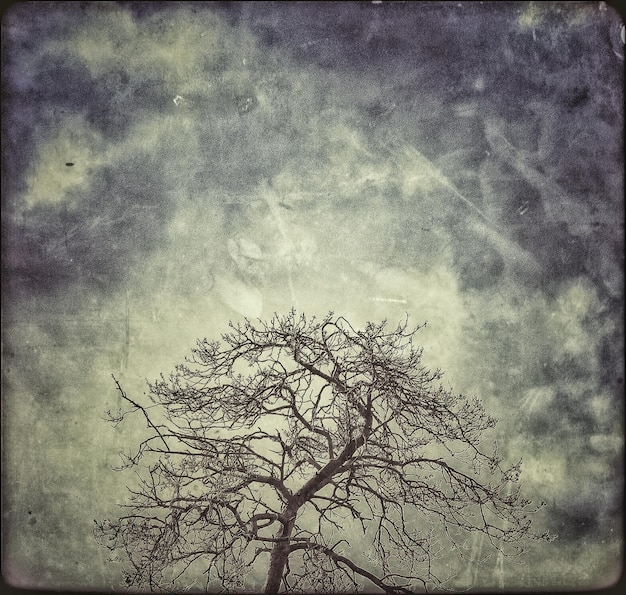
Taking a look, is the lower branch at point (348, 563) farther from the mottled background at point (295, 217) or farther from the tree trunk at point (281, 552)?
the mottled background at point (295, 217)

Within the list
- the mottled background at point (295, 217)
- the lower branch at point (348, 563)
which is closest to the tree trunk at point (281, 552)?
the lower branch at point (348, 563)

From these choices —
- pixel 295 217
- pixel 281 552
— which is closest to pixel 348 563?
pixel 281 552

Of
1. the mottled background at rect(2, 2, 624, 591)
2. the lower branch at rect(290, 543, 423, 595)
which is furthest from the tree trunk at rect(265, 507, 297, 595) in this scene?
the mottled background at rect(2, 2, 624, 591)

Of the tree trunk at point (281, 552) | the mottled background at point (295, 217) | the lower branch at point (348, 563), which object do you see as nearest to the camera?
the lower branch at point (348, 563)

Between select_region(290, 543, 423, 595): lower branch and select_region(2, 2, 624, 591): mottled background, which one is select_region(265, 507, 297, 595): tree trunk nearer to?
select_region(290, 543, 423, 595): lower branch

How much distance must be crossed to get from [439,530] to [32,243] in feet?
11.8

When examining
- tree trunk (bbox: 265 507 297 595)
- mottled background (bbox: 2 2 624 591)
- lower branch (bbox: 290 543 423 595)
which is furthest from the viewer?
mottled background (bbox: 2 2 624 591)

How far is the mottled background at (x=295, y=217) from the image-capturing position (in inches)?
183

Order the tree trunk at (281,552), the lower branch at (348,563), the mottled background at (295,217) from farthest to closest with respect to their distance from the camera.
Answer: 1. the mottled background at (295,217)
2. the tree trunk at (281,552)
3. the lower branch at (348,563)

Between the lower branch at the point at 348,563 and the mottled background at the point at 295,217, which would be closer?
the lower branch at the point at 348,563

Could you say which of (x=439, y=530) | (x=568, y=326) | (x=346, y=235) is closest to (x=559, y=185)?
(x=568, y=326)

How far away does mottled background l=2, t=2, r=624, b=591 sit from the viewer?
4656 mm

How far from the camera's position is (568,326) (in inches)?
185

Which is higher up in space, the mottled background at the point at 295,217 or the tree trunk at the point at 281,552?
the mottled background at the point at 295,217
